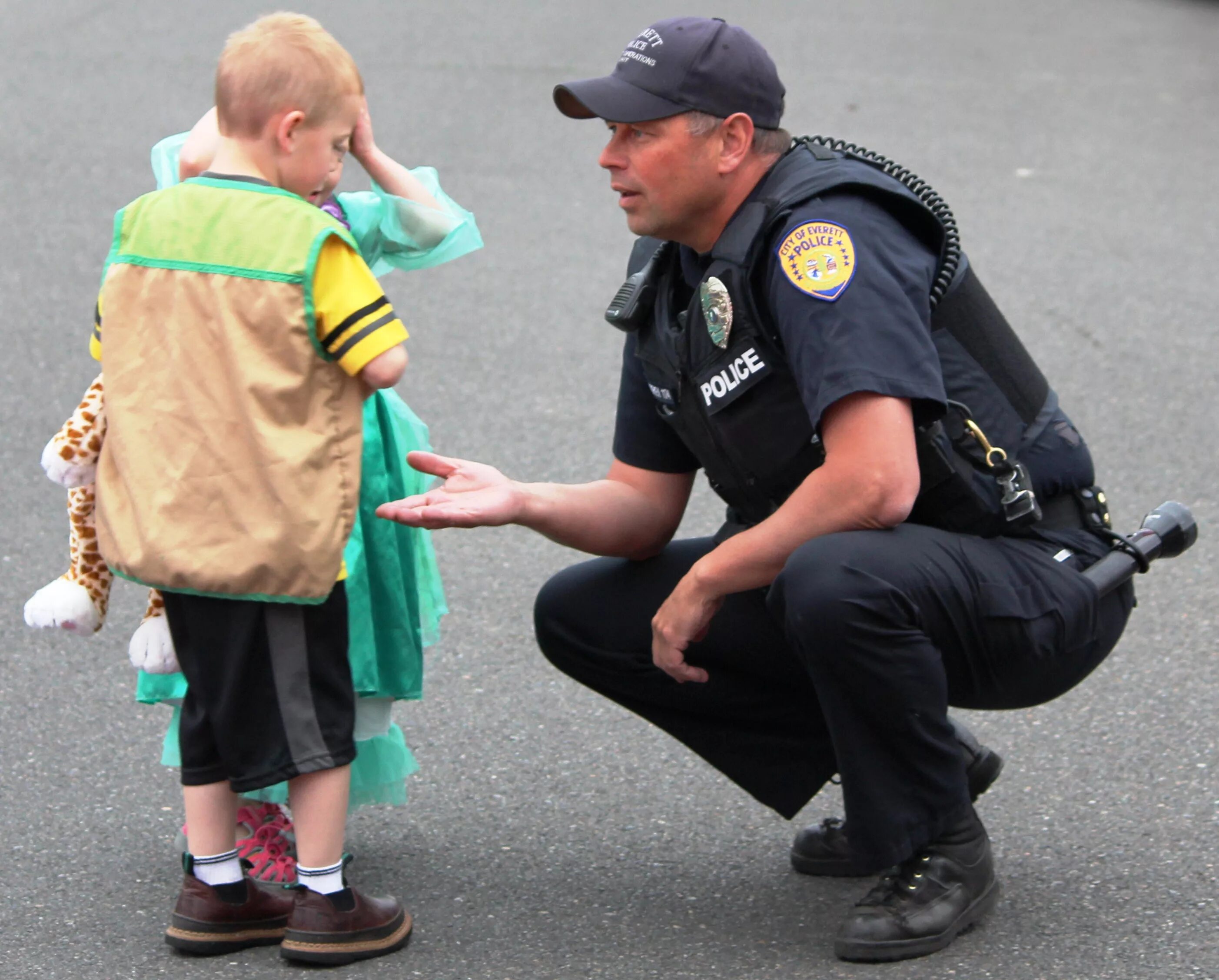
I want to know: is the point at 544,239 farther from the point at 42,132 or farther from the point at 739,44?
the point at 739,44

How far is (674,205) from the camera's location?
2625mm

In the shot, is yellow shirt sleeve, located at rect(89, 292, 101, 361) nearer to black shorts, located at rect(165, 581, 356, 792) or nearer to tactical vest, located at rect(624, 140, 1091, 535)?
black shorts, located at rect(165, 581, 356, 792)

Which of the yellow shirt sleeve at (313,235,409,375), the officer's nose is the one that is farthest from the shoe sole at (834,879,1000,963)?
the officer's nose

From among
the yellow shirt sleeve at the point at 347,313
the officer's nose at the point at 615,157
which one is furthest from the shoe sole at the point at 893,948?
the officer's nose at the point at 615,157

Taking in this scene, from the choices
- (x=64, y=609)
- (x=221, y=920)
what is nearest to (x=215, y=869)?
(x=221, y=920)

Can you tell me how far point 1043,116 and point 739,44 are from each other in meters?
7.00

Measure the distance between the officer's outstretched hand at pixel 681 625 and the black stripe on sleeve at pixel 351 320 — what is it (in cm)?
65

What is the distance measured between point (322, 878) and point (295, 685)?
30 centimetres

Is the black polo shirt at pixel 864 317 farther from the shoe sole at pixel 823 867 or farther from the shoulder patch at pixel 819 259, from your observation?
the shoe sole at pixel 823 867

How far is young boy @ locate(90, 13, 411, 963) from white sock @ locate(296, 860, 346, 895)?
14cm

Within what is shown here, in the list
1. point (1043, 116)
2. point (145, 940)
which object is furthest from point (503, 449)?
point (1043, 116)

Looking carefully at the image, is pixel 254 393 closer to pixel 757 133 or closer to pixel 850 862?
pixel 757 133

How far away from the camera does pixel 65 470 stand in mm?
2490

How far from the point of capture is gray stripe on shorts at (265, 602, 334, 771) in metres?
2.43
